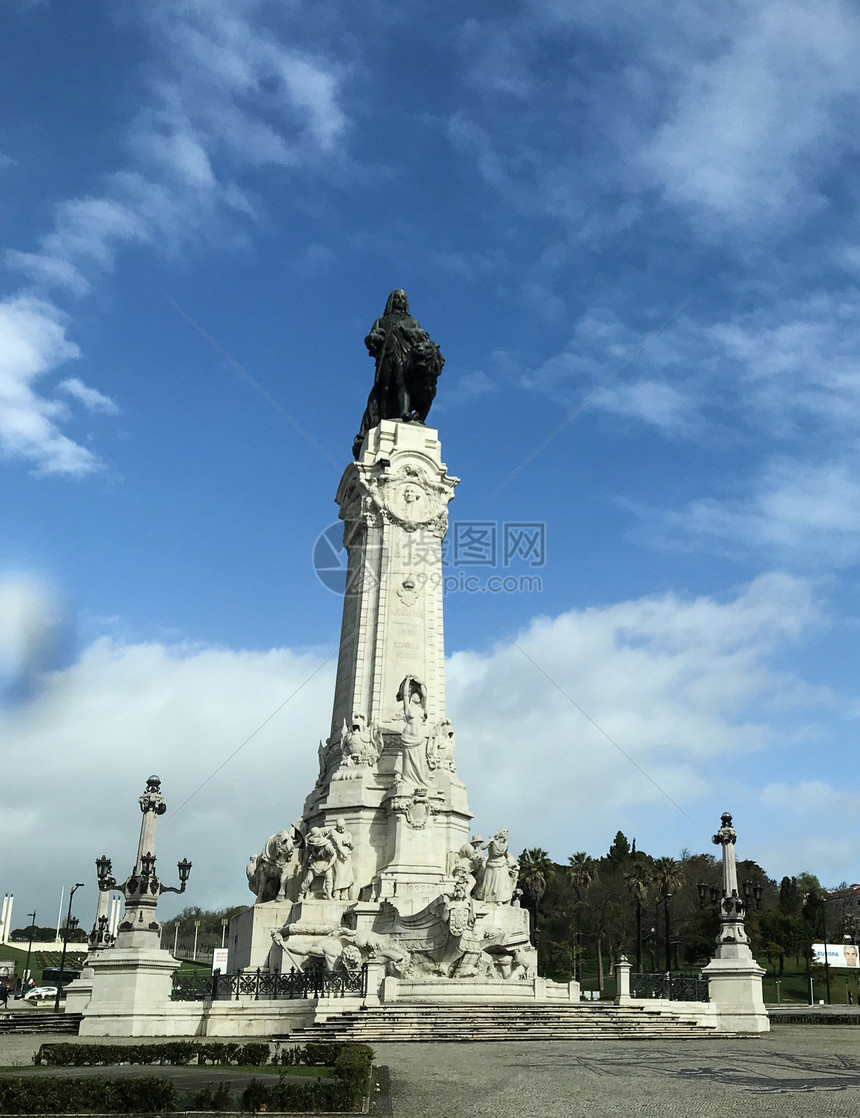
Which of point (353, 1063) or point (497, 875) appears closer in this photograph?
point (353, 1063)

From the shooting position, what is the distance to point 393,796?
31766 mm

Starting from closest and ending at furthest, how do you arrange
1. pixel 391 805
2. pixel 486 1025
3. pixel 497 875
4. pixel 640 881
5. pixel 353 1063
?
pixel 353 1063, pixel 486 1025, pixel 497 875, pixel 391 805, pixel 640 881

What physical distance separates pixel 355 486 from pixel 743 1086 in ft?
89.3

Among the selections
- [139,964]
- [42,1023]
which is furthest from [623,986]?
[42,1023]

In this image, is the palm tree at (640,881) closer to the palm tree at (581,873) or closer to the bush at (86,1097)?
the palm tree at (581,873)

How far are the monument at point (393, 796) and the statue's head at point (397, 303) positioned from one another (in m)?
2.70

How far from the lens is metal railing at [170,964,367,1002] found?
79.5ft

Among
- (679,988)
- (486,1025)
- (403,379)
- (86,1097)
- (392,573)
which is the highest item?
(403,379)

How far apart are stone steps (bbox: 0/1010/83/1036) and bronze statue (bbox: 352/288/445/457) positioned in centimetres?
2250

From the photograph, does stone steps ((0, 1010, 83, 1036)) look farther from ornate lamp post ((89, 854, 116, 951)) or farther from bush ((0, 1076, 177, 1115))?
bush ((0, 1076, 177, 1115))

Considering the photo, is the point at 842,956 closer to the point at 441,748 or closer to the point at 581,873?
the point at 581,873

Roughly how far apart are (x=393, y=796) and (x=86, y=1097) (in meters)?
20.9

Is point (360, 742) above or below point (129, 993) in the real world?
above

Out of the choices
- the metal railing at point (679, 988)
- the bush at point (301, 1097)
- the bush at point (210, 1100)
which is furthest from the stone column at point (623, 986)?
the bush at point (210, 1100)
